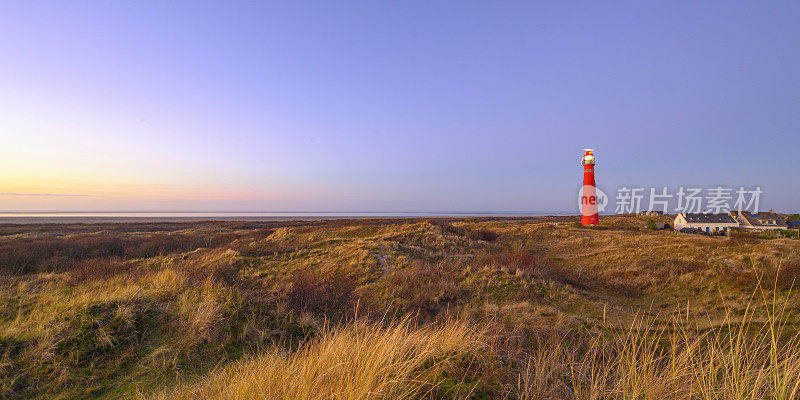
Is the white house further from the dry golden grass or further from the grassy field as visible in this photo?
the dry golden grass

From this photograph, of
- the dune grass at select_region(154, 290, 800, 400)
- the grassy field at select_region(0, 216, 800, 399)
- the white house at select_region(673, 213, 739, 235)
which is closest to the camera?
the dune grass at select_region(154, 290, 800, 400)

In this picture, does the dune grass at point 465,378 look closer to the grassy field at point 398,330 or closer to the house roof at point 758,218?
the grassy field at point 398,330

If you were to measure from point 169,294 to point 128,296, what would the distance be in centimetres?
77

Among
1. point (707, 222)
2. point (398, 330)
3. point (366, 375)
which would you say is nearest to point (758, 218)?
point (707, 222)

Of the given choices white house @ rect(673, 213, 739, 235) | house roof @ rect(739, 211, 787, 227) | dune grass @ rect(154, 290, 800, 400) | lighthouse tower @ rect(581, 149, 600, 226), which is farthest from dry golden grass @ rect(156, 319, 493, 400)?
house roof @ rect(739, 211, 787, 227)

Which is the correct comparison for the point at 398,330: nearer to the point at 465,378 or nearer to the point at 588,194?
the point at 465,378

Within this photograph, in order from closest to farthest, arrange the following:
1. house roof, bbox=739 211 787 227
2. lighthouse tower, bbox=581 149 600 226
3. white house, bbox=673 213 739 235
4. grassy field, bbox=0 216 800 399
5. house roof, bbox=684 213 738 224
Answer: grassy field, bbox=0 216 800 399
lighthouse tower, bbox=581 149 600 226
house roof, bbox=739 211 787 227
white house, bbox=673 213 739 235
house roof, bbox=684 213 738 224

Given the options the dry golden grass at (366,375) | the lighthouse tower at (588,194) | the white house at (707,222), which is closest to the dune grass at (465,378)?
the dry golden grass at (366,375)

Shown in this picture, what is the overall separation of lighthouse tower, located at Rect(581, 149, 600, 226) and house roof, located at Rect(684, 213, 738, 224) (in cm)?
1762

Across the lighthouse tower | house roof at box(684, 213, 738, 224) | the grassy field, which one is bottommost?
the grassy field

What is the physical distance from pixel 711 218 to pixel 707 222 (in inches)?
69.4

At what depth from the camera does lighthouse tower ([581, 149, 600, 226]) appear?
40.6 m

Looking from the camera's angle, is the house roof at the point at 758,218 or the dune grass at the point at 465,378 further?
the house roof at the point at 758,218

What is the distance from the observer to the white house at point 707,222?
44.3 m
